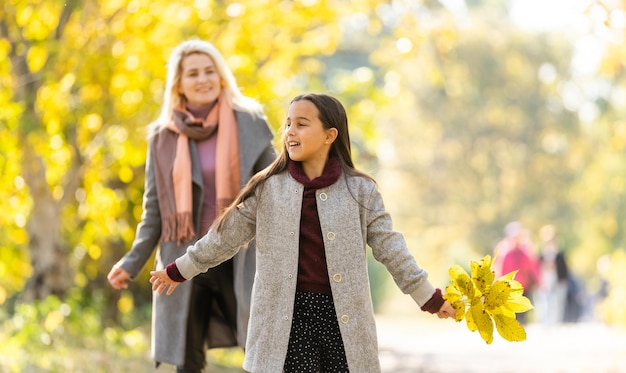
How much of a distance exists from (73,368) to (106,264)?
735 centimetres

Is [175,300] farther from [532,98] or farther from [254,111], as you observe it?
[532,98]

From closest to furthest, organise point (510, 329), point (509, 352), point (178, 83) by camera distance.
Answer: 1. point (510, 329)
2. point (178, 83)
3. point (509, 352)

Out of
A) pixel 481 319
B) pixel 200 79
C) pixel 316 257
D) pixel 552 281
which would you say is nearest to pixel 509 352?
pixel 552 281

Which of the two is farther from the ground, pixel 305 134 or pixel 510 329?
pixel 305 134

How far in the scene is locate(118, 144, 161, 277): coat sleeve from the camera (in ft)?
17.9

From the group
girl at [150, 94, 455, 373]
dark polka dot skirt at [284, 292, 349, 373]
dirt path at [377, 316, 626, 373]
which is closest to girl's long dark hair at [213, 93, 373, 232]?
girl at [150, 94, 455, 373]

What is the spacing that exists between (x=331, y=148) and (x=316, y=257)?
0.45 meters

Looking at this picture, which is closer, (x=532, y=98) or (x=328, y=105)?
(x=328, y=105)

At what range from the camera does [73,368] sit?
7.82 metres

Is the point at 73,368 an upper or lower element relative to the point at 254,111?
lower

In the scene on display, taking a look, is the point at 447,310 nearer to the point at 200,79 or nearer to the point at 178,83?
the point at 200,79

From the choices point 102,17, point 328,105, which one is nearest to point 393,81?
point 102,17

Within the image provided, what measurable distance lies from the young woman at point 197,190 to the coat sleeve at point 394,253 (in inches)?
46.8

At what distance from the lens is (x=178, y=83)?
5.66 m
